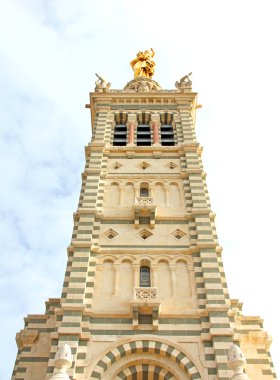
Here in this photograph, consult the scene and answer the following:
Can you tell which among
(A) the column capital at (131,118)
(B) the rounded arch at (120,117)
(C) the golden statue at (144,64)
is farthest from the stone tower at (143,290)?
(C) the golden statue at (144,64)

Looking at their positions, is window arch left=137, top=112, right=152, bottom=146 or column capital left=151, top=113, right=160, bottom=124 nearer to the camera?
window arch left=137, top=112, right=152, bottom=146

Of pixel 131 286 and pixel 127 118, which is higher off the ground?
pixel 127 118

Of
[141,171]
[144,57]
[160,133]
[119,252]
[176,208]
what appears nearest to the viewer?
[119,252]

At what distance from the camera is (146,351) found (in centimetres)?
1669

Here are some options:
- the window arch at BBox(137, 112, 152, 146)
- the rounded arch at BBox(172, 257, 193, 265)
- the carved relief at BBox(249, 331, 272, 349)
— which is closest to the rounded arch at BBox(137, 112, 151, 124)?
the window arch at BBox(137, 112, 152, 146)

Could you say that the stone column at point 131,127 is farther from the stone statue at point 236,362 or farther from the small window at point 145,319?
the stone statue at point 236,362

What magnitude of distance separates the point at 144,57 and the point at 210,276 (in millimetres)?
26172

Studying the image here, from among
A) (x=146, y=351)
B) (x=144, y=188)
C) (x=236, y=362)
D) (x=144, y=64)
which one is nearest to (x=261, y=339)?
(x=236, y=362)

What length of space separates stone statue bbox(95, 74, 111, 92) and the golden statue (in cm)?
539

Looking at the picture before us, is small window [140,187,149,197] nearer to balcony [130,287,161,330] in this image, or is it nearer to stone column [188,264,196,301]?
stone column [188,264,196,301]

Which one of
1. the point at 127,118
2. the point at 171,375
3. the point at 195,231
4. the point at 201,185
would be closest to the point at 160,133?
the point at 127,118

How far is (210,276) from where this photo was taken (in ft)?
62.1

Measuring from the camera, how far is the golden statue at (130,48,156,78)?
3975 cm

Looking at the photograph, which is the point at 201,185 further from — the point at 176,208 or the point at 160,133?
the point at 160,133
